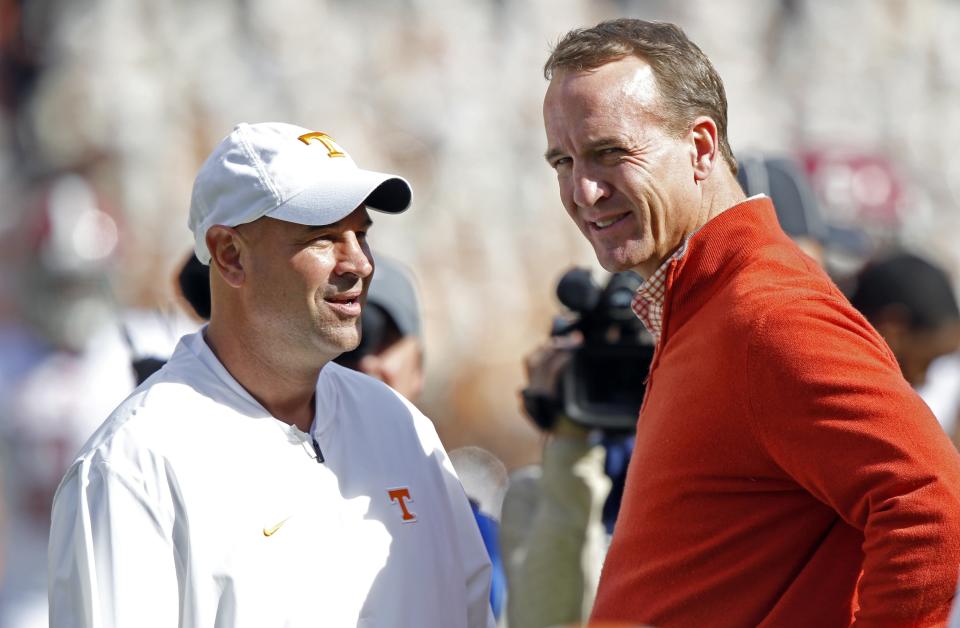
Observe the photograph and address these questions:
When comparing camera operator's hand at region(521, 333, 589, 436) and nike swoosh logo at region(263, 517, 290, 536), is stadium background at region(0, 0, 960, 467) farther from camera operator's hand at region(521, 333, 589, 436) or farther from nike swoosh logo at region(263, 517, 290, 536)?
nike swoosh logo at region(263, 517, 290, 536)

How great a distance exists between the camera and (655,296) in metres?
2.35

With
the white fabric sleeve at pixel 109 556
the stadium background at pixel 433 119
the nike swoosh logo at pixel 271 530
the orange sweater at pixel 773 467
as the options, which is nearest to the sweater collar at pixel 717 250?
the orange sweater at pixel 773 467

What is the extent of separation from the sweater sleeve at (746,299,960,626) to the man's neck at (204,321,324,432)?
0.80 meters

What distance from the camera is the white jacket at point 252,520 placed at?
2.04 meters

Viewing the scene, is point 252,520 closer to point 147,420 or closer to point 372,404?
point 147,420

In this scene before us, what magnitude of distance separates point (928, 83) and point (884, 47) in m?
0.57

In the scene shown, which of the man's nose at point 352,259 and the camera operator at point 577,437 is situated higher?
the man's nose at point 352,259

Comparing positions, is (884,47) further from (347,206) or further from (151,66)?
(347,206)

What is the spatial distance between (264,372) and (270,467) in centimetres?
17

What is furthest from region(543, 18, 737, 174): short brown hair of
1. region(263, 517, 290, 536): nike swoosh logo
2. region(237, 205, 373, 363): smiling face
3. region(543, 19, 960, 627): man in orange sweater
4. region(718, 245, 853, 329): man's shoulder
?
region(263, 517, 290, 536): nike swoosh logo

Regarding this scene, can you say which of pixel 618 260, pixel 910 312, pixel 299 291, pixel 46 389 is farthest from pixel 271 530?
pixel 46 389

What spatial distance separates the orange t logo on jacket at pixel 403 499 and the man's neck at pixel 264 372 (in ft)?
0.65

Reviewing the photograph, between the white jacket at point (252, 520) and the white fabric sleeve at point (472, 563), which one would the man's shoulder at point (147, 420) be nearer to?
the white jacket at point (252, 520)

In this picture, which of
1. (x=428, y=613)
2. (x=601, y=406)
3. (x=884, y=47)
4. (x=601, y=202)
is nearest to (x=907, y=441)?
(x=601, y=202)
